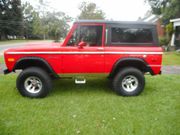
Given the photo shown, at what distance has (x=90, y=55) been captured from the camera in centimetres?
536

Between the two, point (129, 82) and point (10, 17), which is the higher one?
point (10, 17)

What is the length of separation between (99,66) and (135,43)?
1132 mm

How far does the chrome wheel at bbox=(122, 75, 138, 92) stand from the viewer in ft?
18.5

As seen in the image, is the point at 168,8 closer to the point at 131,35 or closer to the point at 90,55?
the point at 131,35

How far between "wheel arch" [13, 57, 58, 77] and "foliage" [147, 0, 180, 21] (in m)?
17.4

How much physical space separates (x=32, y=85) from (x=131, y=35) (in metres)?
2.92

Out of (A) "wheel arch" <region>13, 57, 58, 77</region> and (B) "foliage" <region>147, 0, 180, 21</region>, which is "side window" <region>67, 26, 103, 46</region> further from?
(B) "foliage" <region>147, 0, 180, 21</region>

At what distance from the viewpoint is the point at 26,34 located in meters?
61.3

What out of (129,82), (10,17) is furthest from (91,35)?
(10,17)

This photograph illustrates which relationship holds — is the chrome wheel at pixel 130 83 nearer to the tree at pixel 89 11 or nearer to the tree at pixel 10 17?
the tree at pixel 89 11

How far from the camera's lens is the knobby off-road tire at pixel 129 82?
18.2 ft

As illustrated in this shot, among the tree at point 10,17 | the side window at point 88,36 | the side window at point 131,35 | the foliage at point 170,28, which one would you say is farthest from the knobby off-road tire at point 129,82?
the tree at point 10,17

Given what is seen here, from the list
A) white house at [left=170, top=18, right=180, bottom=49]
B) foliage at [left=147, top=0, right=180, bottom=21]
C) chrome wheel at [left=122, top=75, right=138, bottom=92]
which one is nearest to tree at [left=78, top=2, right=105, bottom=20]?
foliage at [left=147, top=0, right=180, bottom=21]

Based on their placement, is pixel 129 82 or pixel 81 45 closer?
pixel 81 45
